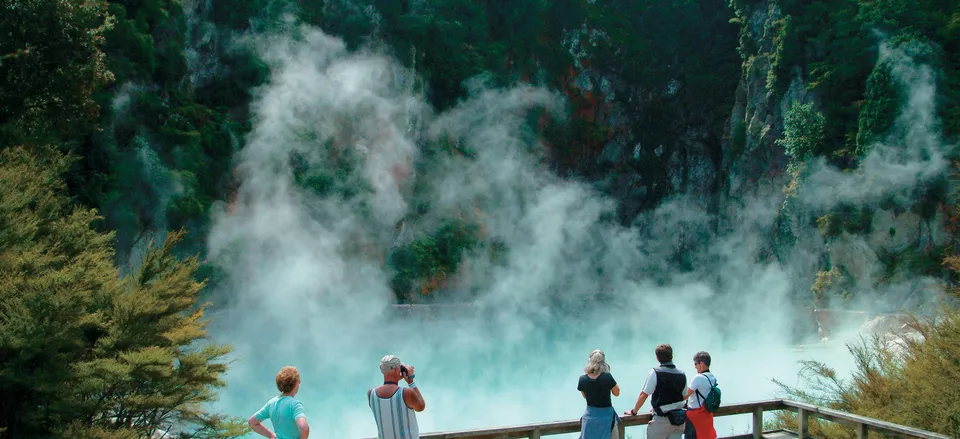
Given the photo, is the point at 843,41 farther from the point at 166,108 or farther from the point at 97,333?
the point at 97,333

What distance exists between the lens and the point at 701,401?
15.7 ft

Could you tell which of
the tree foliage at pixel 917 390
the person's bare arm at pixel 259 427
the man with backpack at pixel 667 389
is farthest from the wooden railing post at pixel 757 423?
the person's bare arm at pixel 259 427

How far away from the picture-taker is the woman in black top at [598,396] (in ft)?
14.8

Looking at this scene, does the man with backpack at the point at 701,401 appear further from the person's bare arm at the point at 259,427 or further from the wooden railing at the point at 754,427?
the person's bare arm at the point at 259,427

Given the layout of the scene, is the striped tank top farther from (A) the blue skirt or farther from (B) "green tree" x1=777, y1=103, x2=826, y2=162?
(B) "green tree" x1=777, y1=103, x2=826, y2=162

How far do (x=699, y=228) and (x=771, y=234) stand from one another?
167 inches

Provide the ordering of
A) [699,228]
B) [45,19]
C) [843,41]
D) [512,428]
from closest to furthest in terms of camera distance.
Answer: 1. [512,428]
2. [45,19]
3. [843,41]
4. [699,228]

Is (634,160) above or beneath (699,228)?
above

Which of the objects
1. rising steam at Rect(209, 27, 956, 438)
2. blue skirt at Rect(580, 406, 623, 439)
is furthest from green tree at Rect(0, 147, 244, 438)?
rising steam at Rect(209, 27, 956, 438)

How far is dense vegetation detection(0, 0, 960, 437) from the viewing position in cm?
533

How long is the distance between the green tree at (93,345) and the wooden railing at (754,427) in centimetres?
205

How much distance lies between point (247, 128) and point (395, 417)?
18.0m

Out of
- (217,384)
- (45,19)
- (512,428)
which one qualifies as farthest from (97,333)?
(45,19)

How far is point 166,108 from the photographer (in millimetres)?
17141
